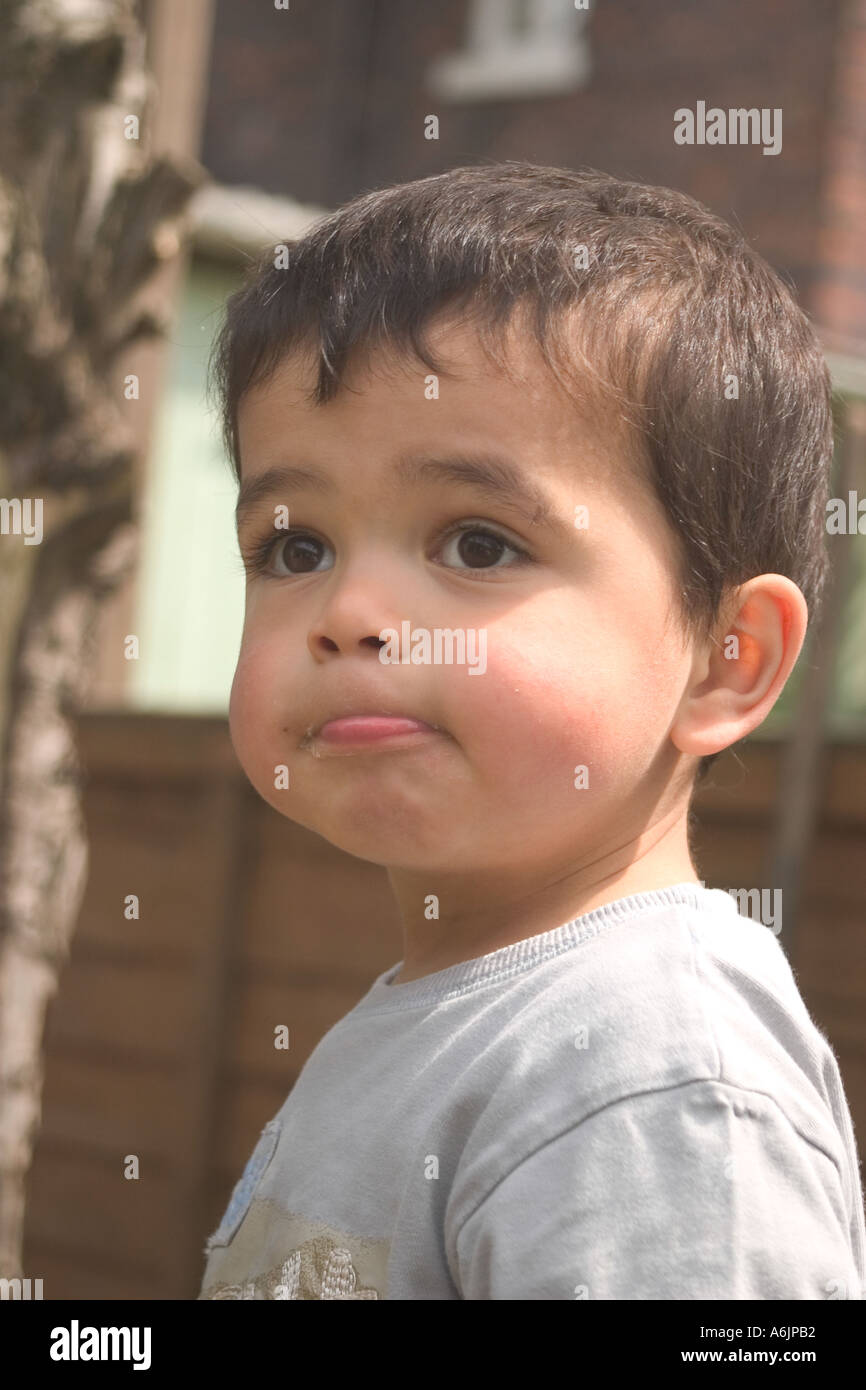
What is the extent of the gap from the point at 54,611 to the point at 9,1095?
0.98 meters

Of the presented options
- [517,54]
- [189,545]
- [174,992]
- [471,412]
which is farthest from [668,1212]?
[517,54]

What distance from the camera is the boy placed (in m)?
1.16

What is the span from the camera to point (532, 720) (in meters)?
1.34

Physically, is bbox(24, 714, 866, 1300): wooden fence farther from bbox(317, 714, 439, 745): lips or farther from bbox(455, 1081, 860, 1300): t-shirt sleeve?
bbox(455, 1081, 860, 1300): t-shirt sleeve

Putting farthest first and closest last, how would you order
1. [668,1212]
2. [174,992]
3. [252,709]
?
[174,992]
[252,709]
[668,1212]

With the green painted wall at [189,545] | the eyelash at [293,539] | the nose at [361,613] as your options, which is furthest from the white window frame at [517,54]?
the nose at [361,613]

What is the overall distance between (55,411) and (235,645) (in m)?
3.60

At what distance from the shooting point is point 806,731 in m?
3.91

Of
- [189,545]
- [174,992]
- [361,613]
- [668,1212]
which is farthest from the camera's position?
[189,545]

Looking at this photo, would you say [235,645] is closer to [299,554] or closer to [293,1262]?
[299,554]

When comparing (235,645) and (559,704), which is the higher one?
(235,645)

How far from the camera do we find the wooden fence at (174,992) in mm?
4621

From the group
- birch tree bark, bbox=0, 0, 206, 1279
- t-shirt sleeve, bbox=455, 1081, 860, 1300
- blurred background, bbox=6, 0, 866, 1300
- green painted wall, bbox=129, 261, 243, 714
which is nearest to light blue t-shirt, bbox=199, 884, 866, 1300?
t-shirt sleeve, bbox=455, 1081, 860, 1300
